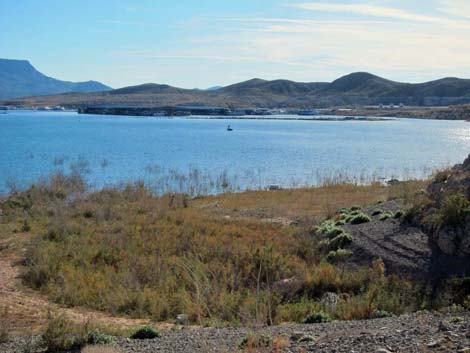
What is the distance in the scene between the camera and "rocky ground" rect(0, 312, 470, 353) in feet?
23.6

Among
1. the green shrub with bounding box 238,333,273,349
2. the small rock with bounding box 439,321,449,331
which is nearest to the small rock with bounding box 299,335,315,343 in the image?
the green shrub with bounding box 238,333,273,349

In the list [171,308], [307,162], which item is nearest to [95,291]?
[171,308]

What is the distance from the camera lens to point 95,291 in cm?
1277

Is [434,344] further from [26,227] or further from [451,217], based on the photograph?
[26,227]

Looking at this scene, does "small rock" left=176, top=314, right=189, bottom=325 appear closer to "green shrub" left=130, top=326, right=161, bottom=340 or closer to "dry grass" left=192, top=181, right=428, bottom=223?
"green shrub" left=130, top=326, right=161, bottom=340

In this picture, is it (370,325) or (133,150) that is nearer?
(370,325)

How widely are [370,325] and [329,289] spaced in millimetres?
3801

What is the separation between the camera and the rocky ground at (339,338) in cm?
720

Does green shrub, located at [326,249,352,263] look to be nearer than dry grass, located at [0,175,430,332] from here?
No

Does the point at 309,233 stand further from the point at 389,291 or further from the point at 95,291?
the point at 95,291

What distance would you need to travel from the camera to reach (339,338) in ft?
25.8

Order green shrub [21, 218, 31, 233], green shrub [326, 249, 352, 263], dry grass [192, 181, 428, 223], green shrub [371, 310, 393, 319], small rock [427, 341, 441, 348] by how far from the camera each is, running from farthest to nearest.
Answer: dry grass [192, 181, 428, 223]
green shrub [21, 218, 31, 233]
green shrub [326, 249, 352, 263]
green shrub [371, 310, 393, 319]
small rock [427, 341, 441, 348]

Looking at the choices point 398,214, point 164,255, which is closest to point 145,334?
point 164,255

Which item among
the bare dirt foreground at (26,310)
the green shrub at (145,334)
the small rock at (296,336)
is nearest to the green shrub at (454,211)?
the small rock at (296,336)
